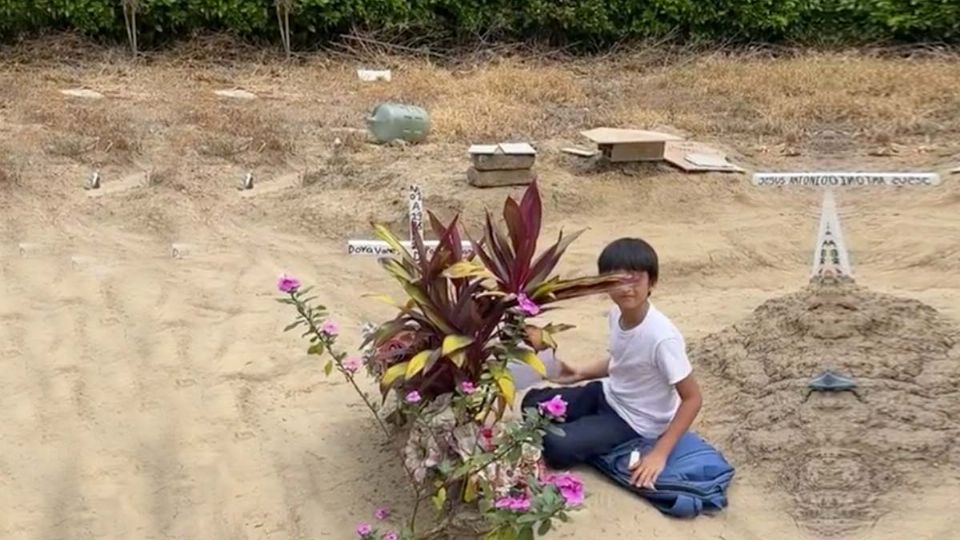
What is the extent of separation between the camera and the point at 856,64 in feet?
33.3

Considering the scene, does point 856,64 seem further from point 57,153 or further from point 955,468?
point 955,468

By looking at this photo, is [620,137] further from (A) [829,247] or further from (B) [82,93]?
(B) [82,93]

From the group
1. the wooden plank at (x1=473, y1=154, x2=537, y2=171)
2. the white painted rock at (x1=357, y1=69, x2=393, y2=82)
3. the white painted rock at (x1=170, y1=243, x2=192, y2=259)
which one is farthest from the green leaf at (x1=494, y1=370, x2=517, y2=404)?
the white painted rock at (x1=357, y1=69, x2=393, y2=82)

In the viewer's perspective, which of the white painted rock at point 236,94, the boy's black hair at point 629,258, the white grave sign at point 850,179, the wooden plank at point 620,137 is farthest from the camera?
the white painted rock at point 236,94

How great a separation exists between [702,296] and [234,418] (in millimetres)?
2240

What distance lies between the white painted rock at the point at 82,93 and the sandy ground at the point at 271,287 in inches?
5.7

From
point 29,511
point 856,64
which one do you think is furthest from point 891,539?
point 856,64

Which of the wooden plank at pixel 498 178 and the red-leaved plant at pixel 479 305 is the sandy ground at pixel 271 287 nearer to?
the wooden plank at pixel 498 178

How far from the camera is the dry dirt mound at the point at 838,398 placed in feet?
13.1

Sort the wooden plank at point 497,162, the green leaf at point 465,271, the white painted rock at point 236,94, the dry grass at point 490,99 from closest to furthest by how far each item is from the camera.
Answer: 1. the green leaf at point 465,271
2. the wooden plank at point 497,162
3. the dry grass at point 490,99
4. the white painted rock at point 236,94

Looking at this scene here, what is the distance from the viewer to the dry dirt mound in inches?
158

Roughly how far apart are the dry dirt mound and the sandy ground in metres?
0.02

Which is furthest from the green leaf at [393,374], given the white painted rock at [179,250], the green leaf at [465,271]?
the white painted rock at [179,250]

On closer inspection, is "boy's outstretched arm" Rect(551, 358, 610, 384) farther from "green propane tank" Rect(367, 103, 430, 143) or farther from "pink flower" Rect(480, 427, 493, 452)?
"green propane tank" Rect(367, 103, 430, 143)
